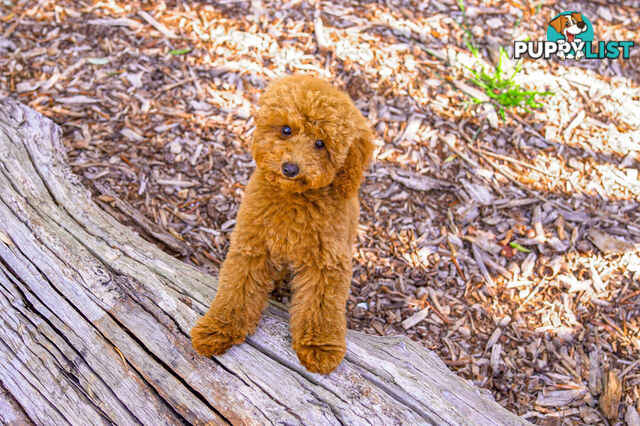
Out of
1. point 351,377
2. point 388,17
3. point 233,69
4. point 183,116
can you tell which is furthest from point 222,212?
point 388,17

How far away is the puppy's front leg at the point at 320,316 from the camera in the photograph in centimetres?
248

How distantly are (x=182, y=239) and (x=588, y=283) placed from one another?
3.00 meters

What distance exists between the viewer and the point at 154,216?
3.79 meters

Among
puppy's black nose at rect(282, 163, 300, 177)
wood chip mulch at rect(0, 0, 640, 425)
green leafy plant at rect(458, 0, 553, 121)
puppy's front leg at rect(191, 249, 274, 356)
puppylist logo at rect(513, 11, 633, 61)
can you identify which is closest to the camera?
puppy's black nose at rect(282, 163, 300, 177)

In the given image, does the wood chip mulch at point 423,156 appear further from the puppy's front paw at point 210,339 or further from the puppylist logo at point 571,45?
the puppy's front paw at point 210,339

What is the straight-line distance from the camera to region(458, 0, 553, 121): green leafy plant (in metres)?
4.61

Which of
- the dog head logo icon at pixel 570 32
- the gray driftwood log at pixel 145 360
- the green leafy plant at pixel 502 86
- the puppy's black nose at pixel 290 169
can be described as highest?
the dog head logo icon at pixel 570 32

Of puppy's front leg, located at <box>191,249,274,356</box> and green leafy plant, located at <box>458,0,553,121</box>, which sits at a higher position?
green leafy plant, located at <box>458,0,553,121</box>

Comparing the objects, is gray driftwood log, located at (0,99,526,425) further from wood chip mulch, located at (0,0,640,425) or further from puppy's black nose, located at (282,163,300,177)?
puppy's black nose, located at (282,163,300,177)

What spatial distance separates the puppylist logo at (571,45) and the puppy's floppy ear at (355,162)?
3.22 m

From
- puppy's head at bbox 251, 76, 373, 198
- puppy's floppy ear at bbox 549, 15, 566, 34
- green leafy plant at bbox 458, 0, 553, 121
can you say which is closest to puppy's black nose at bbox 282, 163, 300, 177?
puppy's head at bbox 251, 76, 373, 198

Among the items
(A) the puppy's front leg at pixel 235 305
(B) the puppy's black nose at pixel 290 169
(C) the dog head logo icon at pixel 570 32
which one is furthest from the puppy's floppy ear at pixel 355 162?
(C) the dog head logo icon at pixel 570 32

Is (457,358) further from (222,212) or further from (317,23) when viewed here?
(317,23)

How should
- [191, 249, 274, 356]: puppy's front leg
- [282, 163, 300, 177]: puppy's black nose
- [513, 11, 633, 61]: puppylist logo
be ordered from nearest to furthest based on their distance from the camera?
[282, 163, 300, 177]: puppy's black nose
[191, 249, 274, 356]: puppy's front leg
[513, 11, 633, 61]: puppylist logo
